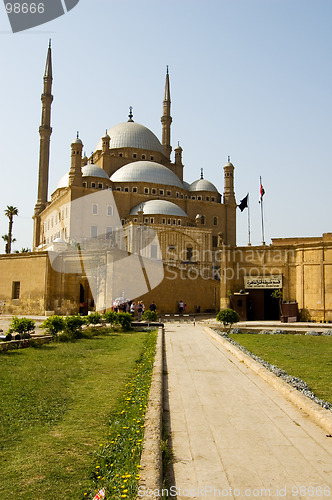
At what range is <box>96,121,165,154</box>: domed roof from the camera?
52250 millimetres

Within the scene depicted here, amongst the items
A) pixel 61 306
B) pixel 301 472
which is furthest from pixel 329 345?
pixel 61 306

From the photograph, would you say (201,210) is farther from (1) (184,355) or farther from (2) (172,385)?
(2) (172,385)

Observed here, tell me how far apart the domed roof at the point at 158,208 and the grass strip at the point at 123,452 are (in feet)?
118

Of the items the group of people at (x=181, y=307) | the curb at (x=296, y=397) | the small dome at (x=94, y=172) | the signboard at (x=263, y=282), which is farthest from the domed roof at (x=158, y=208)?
the curb at (x=296, y=397)

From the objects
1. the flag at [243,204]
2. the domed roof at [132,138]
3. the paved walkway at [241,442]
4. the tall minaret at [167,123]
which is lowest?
the paved walkway at [241,442]

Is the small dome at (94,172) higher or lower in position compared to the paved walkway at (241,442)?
higher

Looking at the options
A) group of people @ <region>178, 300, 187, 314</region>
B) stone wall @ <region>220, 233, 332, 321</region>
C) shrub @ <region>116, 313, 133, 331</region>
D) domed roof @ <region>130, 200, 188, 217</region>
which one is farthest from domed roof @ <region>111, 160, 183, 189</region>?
shrub @ <region>116, 313, 133, 331</region>

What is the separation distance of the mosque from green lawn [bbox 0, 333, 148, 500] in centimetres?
1318

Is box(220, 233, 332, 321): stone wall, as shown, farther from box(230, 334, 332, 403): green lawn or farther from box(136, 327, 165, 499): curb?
box(136, 327, 165, 499): curb

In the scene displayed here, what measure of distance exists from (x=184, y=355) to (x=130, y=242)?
29.9m

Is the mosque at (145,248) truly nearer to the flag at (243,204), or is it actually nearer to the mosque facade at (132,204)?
the mosque facade at (132,204)

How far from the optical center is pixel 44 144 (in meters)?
46.6

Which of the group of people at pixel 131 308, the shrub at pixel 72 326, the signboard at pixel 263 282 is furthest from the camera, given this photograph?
the signboard at pixel 263 282

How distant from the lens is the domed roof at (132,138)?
52.2 m
